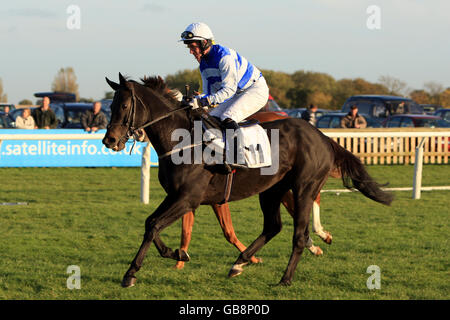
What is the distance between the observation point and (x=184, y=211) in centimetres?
555

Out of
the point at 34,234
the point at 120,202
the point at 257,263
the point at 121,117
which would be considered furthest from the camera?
the point at 120,202

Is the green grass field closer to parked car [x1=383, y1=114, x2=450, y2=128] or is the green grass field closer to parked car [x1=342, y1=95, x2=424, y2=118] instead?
parked car [x1=383, y1=114, x2=450, y2=128]

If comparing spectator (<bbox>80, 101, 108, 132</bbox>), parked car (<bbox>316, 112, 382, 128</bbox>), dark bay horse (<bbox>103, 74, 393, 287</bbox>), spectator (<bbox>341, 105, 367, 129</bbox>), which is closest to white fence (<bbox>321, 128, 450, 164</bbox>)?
spectator (<bbox>341, 105, 367, 129</bbox>)

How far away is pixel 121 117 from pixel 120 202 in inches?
234

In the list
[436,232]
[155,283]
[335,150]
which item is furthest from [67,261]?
[436,232]

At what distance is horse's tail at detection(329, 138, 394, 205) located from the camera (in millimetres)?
6820

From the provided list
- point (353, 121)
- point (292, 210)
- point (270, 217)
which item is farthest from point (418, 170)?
point (353, 121)

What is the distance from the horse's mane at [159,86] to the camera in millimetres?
5855

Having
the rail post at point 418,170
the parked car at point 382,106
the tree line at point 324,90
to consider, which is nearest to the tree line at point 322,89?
the tree line at point 324,90

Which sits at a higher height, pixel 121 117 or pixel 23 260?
pixel 121 117

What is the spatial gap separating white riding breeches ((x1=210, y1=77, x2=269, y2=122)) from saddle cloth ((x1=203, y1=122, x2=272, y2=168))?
0.46 feet

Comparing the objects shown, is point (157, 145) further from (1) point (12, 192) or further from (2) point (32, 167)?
(2) point (32, 167)

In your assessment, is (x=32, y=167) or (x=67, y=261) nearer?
(x=67, y=261)

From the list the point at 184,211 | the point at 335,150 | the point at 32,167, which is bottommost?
the point at 32,167
